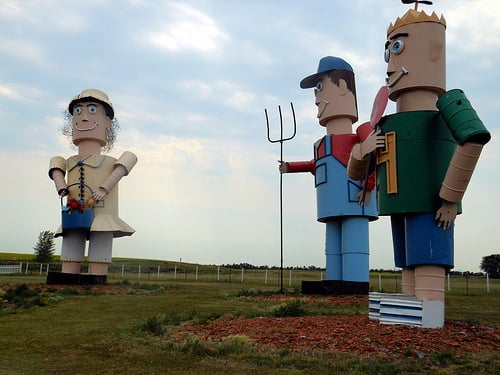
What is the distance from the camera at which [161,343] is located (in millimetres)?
6465

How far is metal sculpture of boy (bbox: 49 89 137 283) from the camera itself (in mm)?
16234

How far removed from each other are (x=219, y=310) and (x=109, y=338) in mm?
3412

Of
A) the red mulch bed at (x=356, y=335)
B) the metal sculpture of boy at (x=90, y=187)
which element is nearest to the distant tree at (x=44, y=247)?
the metal sculpture of boy at (x=90, y=187)

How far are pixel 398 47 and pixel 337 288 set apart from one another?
706cm

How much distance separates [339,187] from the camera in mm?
13094

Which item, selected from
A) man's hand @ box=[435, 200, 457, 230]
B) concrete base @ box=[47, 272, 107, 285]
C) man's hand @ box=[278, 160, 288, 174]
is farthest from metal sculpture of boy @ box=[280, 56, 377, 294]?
concrete base @ box=[47, 272, 107, 285]

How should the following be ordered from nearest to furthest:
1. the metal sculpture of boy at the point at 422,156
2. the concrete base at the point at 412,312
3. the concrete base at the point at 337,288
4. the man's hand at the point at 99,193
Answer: the metal sculpture of boy at the point at 422,156 < the concrete base at the point at 412,312 < the concrete base at the point at 337,288 < the man's hand at the point at 99,193

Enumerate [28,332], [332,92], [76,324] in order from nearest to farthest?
[28,332]
[76,324]
[332,92]

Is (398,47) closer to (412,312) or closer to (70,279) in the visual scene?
(412,312)

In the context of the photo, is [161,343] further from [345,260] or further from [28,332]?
[345,260]

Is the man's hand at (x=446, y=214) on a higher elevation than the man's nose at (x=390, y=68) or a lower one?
lower

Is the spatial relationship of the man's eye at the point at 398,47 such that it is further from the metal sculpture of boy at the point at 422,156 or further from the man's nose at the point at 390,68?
the man's nose at the point at 390,68

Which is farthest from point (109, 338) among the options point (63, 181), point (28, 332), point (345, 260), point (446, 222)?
point (63, 181)

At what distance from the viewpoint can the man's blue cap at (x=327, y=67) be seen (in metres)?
13.6
